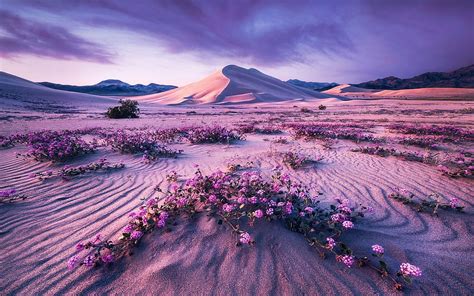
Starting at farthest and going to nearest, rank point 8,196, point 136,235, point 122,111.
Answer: point 122,111, point 8,196, point 136,235

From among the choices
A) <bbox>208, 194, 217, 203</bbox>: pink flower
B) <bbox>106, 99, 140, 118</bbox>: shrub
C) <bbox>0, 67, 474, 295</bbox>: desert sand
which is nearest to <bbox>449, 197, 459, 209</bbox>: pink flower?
<bbox>0, 67, 474, 295</bbox>: desert sand

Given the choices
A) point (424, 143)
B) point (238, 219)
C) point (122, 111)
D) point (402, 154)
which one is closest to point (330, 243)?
point (238, 219)

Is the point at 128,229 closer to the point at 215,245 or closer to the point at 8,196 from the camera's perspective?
the point at 215,245

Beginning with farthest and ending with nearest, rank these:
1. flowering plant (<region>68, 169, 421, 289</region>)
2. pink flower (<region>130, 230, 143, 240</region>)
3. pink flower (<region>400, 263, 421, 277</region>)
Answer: pink flower (<region>130, 230, 143, 240</region>)
flowering plant (<region>68, 169, 421, 289</region>)
pink flower (<region>400, 263, 421, 277</region>)

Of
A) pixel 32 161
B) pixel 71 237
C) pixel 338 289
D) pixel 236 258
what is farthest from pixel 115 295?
pixel 32 161

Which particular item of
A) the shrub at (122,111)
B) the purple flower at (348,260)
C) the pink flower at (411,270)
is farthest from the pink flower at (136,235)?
the shrub at (122,111)

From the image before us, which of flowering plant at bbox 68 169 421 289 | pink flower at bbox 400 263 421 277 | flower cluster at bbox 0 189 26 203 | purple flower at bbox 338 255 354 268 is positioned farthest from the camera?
flower cluster at bbox 0 189 26 203

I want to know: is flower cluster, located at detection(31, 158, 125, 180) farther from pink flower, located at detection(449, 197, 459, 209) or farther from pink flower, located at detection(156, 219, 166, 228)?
pink flower, located at detection(449, 197, 459, 209)

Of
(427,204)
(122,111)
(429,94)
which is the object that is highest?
(429,94)

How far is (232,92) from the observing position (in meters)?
Result: 79.7

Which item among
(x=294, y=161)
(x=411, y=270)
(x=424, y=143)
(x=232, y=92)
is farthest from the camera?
(x=232, y=92)

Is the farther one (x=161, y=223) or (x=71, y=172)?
(x=71, y=172)

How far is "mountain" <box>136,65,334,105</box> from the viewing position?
71938 mm

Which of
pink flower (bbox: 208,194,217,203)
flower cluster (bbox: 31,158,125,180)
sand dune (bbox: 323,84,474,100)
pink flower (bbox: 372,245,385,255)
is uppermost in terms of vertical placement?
sand dune (bbox: 323,84,474,100)
